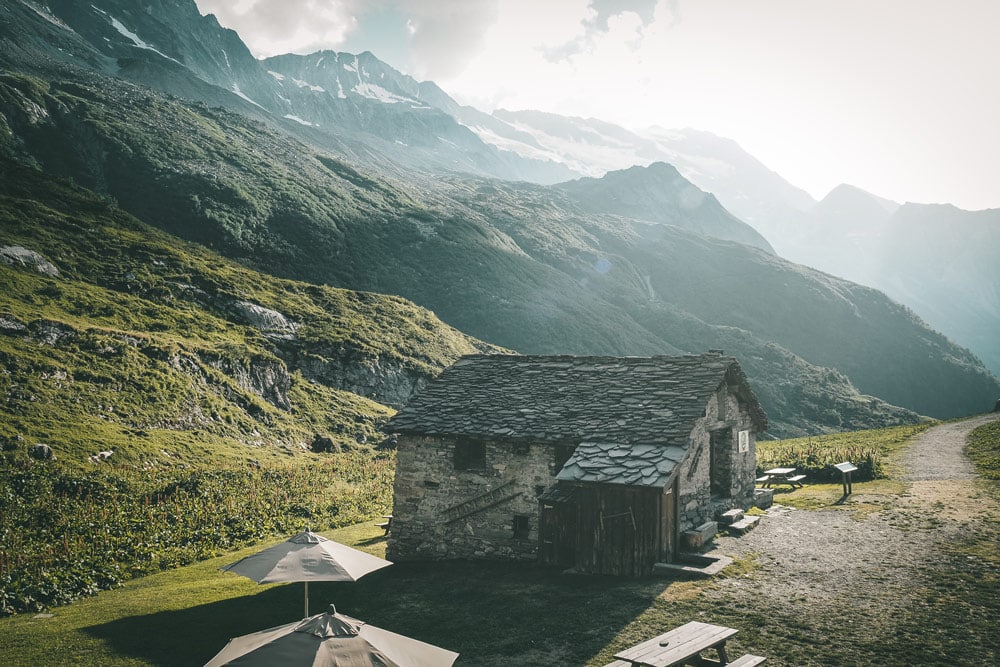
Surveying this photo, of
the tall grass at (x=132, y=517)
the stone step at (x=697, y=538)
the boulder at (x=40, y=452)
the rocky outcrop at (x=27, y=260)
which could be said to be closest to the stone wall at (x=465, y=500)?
the stone step at (x=697, y=538)

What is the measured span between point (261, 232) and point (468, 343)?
51.2 metres

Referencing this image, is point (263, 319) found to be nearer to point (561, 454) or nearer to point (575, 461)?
point (561, 454)

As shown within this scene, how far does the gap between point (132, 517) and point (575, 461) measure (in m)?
17.8

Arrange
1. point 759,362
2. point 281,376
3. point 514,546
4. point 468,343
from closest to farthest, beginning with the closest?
1. point 514,546
2. point 281,376
3. point 468,343
4. point 759,362

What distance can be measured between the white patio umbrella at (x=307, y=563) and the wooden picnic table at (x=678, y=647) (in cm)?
464

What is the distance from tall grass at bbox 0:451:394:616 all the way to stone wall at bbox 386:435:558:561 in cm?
760

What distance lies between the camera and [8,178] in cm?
7012

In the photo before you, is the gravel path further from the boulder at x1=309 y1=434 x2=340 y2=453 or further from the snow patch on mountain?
the snow patch on mountain

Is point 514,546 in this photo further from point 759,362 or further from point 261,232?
point 759,362

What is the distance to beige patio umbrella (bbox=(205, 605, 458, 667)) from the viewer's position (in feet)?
23.0

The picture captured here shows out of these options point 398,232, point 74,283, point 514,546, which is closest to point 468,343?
point 74,283

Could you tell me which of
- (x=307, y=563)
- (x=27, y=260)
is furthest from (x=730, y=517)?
(x=27, y=260)

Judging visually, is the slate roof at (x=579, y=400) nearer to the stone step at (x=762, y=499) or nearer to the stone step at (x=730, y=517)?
the stone step at (x=762, y=499)

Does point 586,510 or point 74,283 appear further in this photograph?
point 74,283
